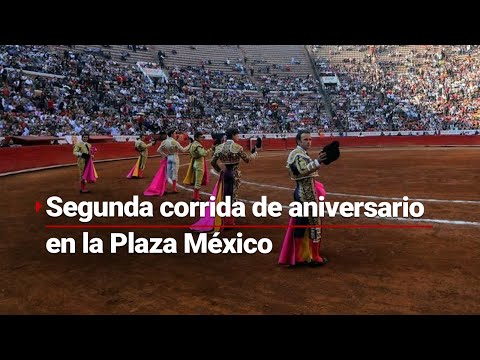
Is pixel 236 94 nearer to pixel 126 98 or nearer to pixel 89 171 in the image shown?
pixel 126 98

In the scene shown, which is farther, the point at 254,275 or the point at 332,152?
the point at 254,275

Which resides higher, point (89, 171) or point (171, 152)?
point (171, 152)

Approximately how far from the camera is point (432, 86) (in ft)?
122

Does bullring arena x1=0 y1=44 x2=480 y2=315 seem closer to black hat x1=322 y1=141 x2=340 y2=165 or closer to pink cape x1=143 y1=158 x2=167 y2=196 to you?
pink cape x1=143 y1=158 x2=167 y2=196

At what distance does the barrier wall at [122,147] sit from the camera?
14238 millimetres

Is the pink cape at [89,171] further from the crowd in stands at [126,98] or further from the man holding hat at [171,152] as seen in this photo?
the crowd in stands at [126,98]

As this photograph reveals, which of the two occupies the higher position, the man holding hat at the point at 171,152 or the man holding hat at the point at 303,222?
the man holding hat at the point at 171,152

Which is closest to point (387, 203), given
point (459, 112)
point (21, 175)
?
point (21, 175)

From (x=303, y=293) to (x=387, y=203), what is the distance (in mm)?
4440

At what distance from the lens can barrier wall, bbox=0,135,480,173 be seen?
46.7 feet

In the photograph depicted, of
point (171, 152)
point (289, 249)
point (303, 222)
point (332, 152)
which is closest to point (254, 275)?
point (289, 249)

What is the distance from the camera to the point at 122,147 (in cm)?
2059

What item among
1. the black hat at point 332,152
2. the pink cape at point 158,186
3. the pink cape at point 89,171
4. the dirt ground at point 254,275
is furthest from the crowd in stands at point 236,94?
the black hat at point 332,152

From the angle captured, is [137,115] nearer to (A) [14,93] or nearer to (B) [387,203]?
(A) [14,93]
